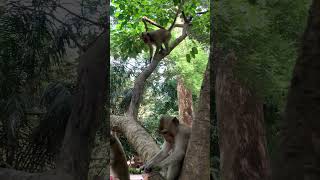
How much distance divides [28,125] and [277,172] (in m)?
1.26

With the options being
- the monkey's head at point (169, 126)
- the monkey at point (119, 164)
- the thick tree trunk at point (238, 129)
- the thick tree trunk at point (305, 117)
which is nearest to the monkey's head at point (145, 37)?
the monkey's head at point (169, 126)

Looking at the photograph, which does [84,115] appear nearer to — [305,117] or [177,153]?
[305,117]

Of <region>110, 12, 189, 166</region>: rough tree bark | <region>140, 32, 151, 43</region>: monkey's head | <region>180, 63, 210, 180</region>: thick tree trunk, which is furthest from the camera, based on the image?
<region>140, 32, 151, 43</region>: monkey's head

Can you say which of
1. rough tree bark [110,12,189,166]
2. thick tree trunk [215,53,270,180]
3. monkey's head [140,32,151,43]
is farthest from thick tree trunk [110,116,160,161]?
monkey's head [140,32,151,43]

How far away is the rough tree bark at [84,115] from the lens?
2.06 m

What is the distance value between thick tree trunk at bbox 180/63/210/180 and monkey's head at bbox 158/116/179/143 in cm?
116

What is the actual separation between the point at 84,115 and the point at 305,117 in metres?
1.10

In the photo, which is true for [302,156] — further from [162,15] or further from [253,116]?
[162,15]

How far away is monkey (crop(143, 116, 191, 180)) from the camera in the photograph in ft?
10.6

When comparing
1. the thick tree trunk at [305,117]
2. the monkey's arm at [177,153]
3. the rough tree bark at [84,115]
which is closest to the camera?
the thick tree trunk at [305,117]

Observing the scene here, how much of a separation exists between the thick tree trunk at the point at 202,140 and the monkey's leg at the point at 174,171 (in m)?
0.67

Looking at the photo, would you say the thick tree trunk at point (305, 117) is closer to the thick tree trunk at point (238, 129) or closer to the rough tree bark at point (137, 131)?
the thick tree trunk at point (238, 129)

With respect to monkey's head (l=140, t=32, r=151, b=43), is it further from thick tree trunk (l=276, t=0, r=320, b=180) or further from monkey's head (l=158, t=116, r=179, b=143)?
thick tree trunk (l=276, t=0, r=320, b=180)

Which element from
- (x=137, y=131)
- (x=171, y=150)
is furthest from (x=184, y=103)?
(x=137, y=131)
